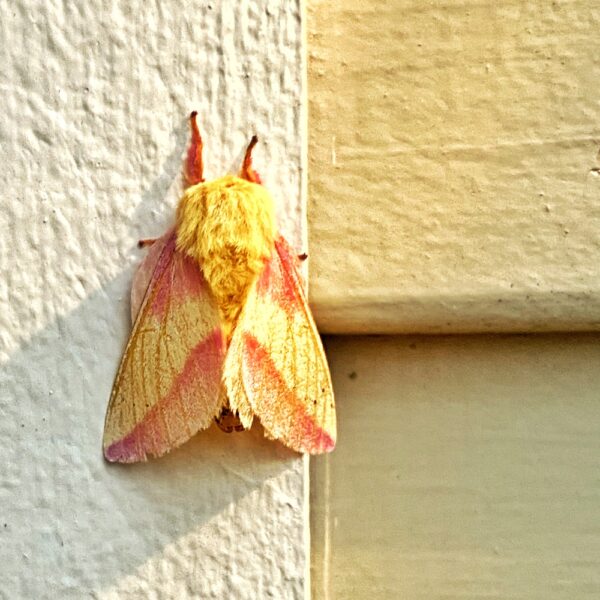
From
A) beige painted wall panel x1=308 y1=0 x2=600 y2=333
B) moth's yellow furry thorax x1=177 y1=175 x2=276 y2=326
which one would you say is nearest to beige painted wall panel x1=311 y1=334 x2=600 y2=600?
beige painted wall panel x1=308 y1=0 x2=600 y2=333

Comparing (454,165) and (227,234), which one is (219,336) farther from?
(454,165)

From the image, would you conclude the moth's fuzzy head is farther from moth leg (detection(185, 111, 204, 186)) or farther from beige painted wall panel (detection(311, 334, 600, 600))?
beige painted wall panel (detection(311, 334, 600, 600))

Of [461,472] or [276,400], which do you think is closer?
[276,400]

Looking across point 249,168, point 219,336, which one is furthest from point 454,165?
point 219,336

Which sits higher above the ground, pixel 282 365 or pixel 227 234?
pixel 227 234

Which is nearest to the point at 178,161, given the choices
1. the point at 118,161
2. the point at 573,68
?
the point at 118,161

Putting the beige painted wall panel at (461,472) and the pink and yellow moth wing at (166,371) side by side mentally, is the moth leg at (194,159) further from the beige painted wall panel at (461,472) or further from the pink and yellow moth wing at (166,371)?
the beige painted wall panel at (461,472)

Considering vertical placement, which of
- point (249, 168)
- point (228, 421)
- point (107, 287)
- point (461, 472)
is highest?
point (249, 168)
